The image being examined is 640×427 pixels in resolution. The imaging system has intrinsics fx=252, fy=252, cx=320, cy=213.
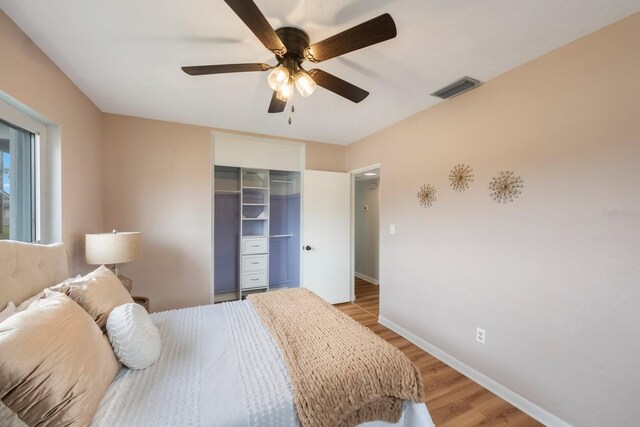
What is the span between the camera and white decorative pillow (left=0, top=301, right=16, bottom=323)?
994 millimetres

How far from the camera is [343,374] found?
115 cm

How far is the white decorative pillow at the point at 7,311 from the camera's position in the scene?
99 centimetres

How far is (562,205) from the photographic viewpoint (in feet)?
5.27

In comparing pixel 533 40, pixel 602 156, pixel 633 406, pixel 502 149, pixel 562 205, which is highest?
pixel 533 40

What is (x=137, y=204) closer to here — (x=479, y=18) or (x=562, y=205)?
(x=479, y=18)

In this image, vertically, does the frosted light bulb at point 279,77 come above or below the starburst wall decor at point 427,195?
above

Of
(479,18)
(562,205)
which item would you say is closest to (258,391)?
(562,205)

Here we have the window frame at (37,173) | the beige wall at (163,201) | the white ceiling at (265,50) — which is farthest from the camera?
the beige wall at (163,201)

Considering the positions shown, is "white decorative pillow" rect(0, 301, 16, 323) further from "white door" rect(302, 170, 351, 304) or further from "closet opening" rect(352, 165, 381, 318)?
"closet opening" rect(352, 165, 381, 318)

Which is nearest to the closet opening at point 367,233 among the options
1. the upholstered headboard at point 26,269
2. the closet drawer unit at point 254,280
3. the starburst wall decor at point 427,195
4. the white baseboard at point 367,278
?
the white baseboard at point 367,278

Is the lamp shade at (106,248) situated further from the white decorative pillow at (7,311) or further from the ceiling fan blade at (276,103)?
the ceiling fan blade at (276,103)

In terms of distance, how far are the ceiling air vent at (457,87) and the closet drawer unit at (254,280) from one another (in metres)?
3.13

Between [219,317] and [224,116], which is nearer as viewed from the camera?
[219,317]

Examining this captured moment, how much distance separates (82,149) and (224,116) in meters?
1.29
